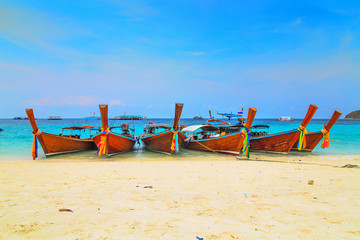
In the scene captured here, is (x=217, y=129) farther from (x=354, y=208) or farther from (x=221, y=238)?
(x=221, y=238)

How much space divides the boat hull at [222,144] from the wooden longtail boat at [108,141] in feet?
19.3

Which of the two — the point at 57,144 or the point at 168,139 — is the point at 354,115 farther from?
the point at 57,144

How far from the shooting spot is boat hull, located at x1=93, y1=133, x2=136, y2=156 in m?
13.8

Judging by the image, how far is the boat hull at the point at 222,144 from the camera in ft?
44.5

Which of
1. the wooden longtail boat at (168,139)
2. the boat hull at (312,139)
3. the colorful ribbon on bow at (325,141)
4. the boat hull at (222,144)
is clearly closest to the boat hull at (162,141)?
the wooden longtail boat at (168,139)

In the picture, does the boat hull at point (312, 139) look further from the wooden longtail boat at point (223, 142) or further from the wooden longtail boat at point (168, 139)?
the wooden longtail boat at point (168, 139)

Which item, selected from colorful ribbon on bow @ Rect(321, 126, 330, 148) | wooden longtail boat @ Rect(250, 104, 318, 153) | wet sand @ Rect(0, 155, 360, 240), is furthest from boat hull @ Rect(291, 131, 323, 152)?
wet sand @ Rect(0, 155, 360, 240)

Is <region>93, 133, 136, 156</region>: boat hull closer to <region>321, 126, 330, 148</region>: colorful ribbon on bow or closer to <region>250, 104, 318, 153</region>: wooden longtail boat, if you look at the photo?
<region>250, 104, 318, 153</region>: wooden longtail boat

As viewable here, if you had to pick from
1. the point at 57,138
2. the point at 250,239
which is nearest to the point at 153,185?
the point at 250,239

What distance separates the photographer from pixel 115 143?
14.4 meters

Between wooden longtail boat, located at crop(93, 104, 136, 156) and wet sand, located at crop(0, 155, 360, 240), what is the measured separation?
520 centimetres

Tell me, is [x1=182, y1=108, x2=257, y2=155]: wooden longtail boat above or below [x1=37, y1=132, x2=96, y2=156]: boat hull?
above

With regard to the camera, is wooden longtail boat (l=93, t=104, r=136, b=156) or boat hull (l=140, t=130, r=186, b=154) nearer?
wooden longtail boat (l=93, t=104, r=136, b=156)

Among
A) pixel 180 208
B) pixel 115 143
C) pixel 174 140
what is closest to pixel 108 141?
pixel 115 143
